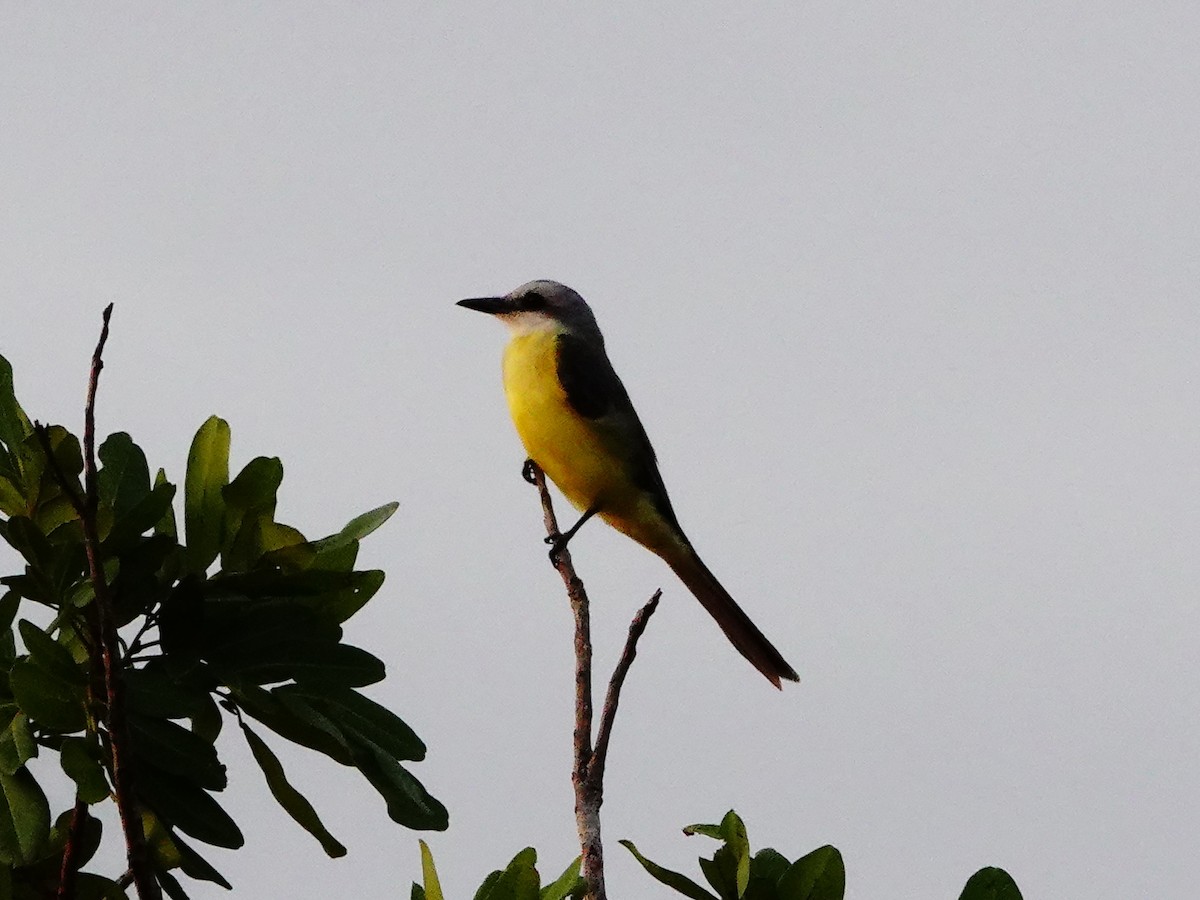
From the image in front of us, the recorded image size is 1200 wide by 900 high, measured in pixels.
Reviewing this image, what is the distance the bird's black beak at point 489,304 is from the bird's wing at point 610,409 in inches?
16.4

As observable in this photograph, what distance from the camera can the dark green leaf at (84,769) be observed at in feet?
7.66

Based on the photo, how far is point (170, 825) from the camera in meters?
2.66

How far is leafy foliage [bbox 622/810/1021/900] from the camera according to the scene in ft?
8.61

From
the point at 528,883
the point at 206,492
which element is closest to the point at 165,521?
the point at 206,492

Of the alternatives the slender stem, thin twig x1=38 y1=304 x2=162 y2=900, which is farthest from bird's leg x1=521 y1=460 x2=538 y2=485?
thin twig x1=38 y1=304 x2=162 y2=900

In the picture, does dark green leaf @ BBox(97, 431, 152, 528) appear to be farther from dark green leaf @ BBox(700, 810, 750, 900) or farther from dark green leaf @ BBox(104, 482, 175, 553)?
dark green leaf @ BBox(700, 810, 750, 900)

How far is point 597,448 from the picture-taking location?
624 centimetres

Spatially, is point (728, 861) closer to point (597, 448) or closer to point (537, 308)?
point (597, 448)

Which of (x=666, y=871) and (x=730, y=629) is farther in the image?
(x=730, y=629)

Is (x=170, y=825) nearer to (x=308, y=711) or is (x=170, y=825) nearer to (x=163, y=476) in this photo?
(x=308, y=711)

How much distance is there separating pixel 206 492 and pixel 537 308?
13.6ft

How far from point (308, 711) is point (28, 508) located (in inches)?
23.2

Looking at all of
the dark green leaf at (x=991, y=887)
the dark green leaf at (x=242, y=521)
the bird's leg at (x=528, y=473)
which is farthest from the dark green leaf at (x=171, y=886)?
the bird's leg at (x=528, y=473)

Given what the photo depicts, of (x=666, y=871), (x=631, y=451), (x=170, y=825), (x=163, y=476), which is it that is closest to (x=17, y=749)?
(x=170, y=825)
